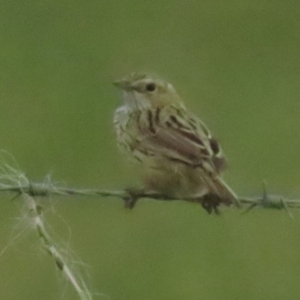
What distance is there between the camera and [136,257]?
22.3 ft

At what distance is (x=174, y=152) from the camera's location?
4664mm

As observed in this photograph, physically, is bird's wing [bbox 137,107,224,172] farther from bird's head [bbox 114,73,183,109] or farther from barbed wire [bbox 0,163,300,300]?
barbed wire [bbox 0,163,300,300]

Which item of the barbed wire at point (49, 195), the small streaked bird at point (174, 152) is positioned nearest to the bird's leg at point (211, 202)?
the small streaked bird at point (174, 152)

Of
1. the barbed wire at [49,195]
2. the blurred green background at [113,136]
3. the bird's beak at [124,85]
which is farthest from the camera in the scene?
the blurred green background at [113,136]

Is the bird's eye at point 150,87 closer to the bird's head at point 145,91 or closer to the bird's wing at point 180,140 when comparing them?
the bird's head at point 145,91

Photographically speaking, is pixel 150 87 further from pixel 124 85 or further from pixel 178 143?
pixel 178 143

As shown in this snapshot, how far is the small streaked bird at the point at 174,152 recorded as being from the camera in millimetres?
4590

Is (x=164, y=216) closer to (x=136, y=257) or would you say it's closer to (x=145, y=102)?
(x=136, y=257)

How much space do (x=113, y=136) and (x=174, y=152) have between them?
0.91 metres

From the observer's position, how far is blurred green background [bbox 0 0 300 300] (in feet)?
21.6

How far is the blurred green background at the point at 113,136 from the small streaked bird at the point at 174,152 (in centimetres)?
9

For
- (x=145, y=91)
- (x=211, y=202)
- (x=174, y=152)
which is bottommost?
(x=211, y=202)

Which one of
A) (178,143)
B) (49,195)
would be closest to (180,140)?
(178,143)

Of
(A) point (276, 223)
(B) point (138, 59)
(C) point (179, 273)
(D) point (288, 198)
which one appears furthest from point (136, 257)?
(D) point (288, 198)
